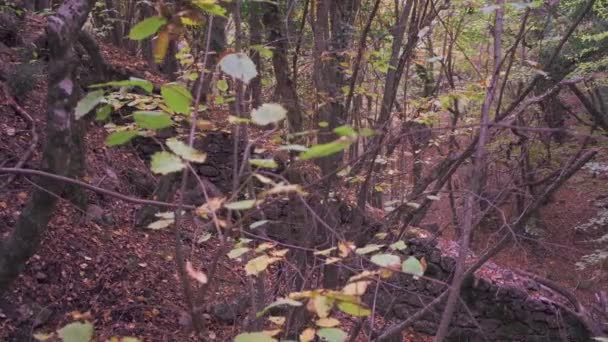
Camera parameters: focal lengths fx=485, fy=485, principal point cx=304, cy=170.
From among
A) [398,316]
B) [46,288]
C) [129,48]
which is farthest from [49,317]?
[129,48]

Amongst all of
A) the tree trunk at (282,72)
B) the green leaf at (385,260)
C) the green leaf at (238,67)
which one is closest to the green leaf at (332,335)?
the green leaf at (385,260)

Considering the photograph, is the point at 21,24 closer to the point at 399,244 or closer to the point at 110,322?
the point at 110,322

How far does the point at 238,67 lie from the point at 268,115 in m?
0.15

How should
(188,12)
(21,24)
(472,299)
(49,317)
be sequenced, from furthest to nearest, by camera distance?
1. (472,299)
2. (21,24)
3. (49,317)
4. (188,12)

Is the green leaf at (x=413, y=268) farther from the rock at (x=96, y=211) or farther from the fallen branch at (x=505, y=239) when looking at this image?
the rock at (x=96, y=211)

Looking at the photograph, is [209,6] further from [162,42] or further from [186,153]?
[186,153]

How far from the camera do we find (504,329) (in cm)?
684

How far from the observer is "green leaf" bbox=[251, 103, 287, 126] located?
99 cm

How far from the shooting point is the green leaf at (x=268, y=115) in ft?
3.26

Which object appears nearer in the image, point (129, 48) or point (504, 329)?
point (504, 329)

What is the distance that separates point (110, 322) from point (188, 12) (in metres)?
3.47

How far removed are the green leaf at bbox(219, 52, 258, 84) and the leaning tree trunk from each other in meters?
1.73

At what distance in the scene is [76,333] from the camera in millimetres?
1024

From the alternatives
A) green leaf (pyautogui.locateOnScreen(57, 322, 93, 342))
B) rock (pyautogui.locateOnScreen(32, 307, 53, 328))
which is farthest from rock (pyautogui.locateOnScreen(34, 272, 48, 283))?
green leaf (pyautogui.locateOnScreen(57, 322, 93, 342))
